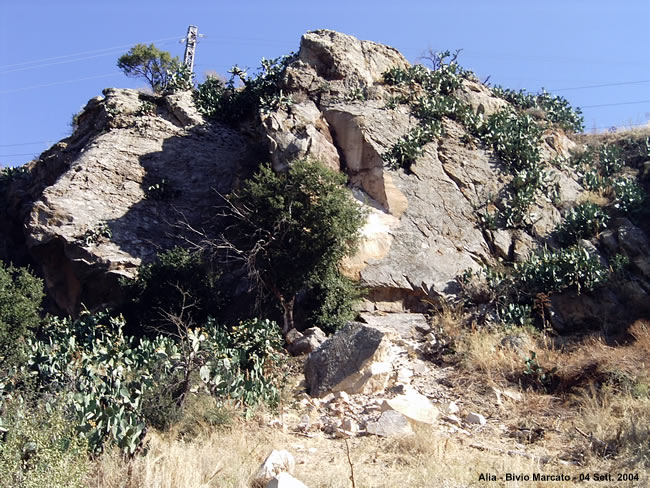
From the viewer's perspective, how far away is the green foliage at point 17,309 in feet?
38.6

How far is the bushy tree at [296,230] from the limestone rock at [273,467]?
19.1 ft

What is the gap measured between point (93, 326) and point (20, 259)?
21.7 ft

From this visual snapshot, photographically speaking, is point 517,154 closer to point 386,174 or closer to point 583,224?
point 583,224

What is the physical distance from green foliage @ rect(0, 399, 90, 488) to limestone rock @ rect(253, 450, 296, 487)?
1.79m

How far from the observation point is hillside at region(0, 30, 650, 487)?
29.8 feet

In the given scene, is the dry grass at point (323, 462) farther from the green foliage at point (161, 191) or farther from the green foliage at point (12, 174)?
the green foliage at point (12, 174)

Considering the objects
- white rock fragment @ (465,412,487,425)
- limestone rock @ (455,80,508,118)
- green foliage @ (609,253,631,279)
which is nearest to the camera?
white rock fragment @ (465,412,487,425)

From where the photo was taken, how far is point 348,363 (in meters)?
10.7

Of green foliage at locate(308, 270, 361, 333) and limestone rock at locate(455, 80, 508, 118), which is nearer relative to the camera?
green foliage at locate(308, 270, 361, 333)

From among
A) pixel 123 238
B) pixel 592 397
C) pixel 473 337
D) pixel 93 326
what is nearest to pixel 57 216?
pixel 123 238

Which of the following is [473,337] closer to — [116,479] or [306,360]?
[306,360]

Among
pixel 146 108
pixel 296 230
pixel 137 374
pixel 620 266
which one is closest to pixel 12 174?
pixel 146 108

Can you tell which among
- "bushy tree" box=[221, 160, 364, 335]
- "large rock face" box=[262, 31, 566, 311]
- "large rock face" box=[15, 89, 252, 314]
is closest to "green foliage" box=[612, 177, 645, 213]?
"large rock face" box=[262, 31, 566, 311]

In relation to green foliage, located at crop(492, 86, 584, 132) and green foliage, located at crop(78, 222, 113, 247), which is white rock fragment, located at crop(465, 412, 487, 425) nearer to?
green foliage, located at crop(78, 222, 113, 247)
